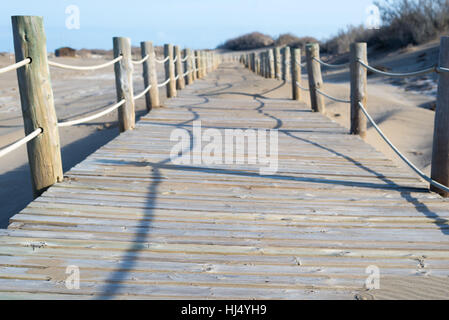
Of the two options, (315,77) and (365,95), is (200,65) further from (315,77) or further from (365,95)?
(365,95)

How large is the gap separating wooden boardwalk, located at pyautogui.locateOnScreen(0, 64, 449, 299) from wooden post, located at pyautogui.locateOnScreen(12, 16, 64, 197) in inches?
7.3

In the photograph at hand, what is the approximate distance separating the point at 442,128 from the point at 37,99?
9.70 feet

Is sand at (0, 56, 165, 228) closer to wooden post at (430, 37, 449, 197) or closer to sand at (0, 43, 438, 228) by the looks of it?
sand at (0, 43, 438, 228)

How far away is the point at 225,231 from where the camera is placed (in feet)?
8.96

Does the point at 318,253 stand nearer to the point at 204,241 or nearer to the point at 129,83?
the point at 204,241

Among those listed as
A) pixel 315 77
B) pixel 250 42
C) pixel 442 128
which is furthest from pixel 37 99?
pixel 250 42

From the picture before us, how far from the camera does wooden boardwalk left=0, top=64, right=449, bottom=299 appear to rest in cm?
215

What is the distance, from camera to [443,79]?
133 inches

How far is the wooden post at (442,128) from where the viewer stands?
3355mm

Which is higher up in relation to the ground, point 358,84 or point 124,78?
point 124,78

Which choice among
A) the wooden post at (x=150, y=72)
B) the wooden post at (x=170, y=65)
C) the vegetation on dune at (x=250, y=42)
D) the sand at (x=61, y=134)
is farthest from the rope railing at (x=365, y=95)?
the vegetation on dune at (x=250, y=42)

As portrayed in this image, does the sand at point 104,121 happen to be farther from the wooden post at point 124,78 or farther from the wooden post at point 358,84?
the wooden post at point 358,84

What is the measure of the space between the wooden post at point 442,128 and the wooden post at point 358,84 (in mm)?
1940

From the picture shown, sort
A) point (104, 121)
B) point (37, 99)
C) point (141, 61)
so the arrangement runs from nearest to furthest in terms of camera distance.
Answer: point (37, 99)
point (141, 61)
point (104, 121)
